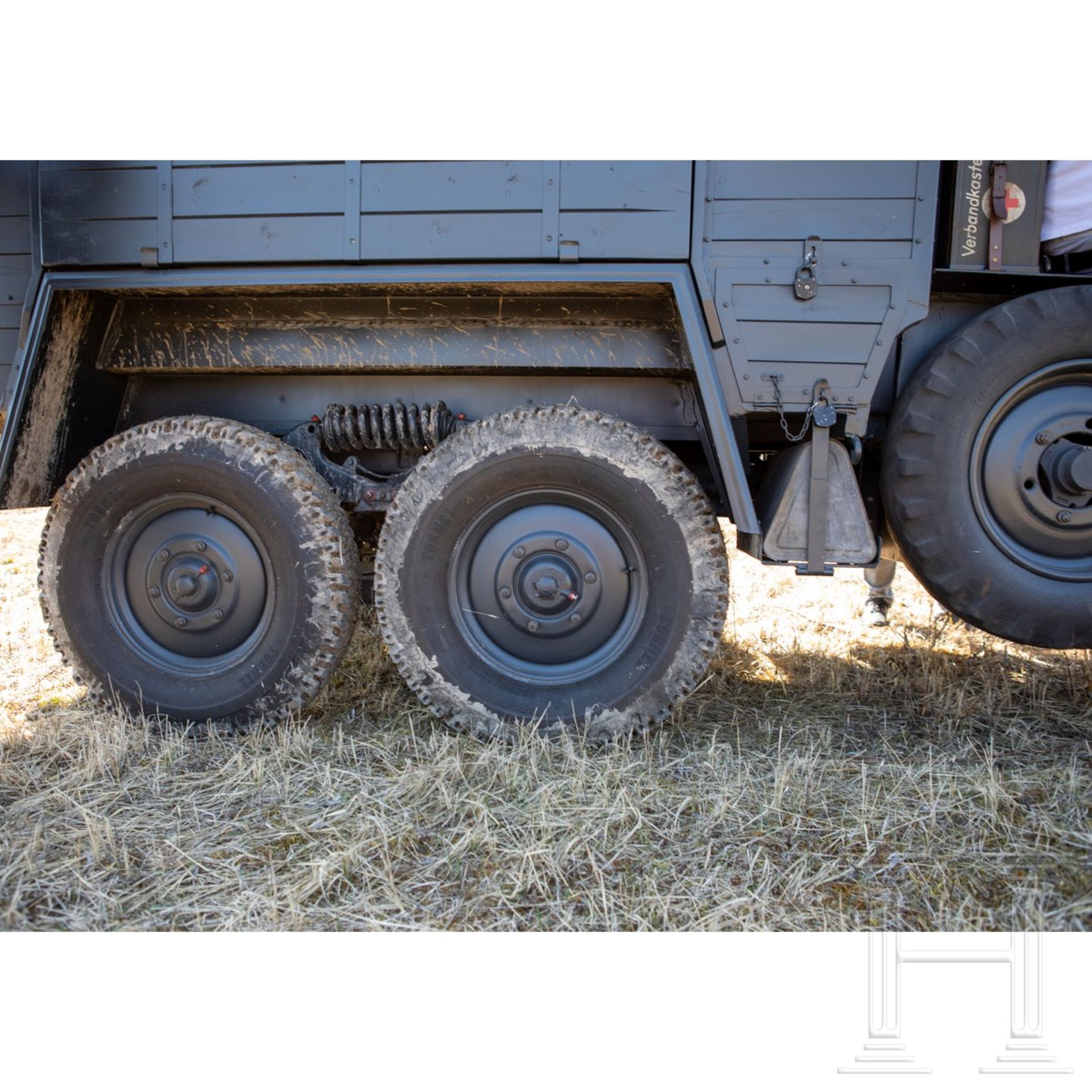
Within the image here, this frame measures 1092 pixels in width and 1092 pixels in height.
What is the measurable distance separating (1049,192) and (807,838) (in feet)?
8.04

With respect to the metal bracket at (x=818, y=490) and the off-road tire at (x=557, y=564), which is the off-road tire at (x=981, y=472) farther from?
the off-road tire at (x=557, y=564)

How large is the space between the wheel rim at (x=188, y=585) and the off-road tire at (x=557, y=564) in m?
0.58

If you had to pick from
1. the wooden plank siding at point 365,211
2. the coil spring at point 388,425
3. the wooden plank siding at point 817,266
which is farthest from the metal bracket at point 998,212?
the coil spring at point 388,425

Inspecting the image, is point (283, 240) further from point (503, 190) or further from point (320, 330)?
point (503, 190)

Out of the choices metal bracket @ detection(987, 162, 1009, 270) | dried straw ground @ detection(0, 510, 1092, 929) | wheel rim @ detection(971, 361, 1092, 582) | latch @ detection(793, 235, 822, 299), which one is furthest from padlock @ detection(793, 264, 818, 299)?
dried straw ground @ detection(0, 510, 1092, 929)

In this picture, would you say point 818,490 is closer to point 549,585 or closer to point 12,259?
point 549,585

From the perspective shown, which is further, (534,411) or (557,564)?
(557,564)

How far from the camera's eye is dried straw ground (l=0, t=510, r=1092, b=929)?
6.84 ft

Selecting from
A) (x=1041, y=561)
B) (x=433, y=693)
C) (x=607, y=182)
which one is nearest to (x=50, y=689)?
(x=433, y=693)

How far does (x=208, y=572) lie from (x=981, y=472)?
9.77ft

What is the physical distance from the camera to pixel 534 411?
2.87m

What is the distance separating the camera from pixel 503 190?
2.74m

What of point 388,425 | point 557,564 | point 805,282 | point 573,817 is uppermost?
point 805,282

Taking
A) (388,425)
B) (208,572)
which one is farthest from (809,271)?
(208,572)
